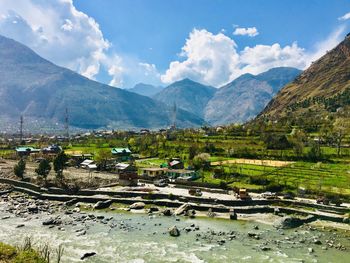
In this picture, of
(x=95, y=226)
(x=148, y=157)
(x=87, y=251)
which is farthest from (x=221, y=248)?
(x=148, y=157)

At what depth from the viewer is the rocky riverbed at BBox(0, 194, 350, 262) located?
131 feet

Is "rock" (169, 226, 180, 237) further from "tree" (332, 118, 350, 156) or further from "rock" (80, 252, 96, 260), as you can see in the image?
"tree" (332, 118, 350, 156)

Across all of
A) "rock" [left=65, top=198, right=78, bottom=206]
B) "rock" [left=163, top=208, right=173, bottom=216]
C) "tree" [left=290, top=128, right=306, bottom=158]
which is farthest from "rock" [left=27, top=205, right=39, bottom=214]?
"tree" [left=290, top=128, right=306, bottom=158]

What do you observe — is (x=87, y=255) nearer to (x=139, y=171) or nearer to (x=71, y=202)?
(x=71, y=202)

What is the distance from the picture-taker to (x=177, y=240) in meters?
45.1

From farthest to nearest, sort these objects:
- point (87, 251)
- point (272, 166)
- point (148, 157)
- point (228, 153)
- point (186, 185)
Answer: point (148, 157), point (228, 153), point (272, 166), point (186, 185), point (87, 251)

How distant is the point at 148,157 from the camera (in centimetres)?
12875

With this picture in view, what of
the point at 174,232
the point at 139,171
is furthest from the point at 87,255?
the point at 139,171

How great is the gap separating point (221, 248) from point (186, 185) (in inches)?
1402

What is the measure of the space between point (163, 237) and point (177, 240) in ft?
7.00

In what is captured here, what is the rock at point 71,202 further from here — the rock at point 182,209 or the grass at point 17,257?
the grass at point 17,257

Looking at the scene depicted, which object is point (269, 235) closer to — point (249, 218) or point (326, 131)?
point (249, 218)

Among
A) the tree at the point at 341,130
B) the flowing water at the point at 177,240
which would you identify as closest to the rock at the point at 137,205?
the flowing water at the point at 177,240

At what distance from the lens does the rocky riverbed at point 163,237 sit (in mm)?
39781
